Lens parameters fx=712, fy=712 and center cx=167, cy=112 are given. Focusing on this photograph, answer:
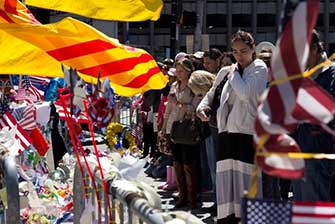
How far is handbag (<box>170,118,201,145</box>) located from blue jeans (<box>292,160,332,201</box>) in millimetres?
2268

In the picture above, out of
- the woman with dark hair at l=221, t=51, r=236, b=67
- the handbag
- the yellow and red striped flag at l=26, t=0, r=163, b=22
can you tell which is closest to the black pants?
the woman with dark hair at l=221, t=51, r=236, b=67

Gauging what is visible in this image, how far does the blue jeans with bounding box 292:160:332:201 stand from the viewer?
5340 millimetres

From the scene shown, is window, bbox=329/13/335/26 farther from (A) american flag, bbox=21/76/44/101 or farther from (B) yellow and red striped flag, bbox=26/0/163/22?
(B) yellow and red striped flag, bbox=26/0/163/22

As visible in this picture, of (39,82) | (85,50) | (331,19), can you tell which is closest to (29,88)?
(39,82)

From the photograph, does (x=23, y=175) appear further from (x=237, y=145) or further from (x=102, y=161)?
(x=102, y=161)

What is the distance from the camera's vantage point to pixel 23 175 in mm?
6496

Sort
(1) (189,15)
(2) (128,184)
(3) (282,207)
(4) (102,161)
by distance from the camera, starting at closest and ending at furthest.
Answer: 1. (3) (282,207)
2. (2) (128,184)
3. (4) (102,161)
4. (1) (189,15)

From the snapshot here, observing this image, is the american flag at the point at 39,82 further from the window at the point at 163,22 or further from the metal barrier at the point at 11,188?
the window at the point at 163,22

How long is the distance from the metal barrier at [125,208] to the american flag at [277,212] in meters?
0.46

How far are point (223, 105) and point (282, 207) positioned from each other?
11.8 ft

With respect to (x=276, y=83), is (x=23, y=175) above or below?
below

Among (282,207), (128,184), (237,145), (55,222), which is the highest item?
(282,207)

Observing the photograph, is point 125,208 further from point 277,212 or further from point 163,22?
point 163,22

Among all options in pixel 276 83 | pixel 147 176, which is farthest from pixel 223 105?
pixel 147 176
